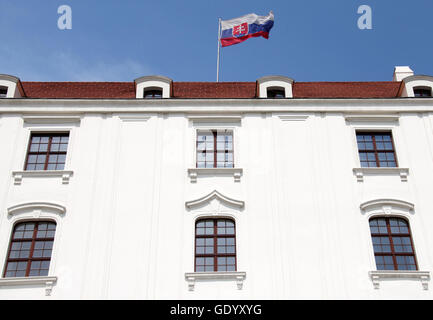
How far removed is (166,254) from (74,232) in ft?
9.47

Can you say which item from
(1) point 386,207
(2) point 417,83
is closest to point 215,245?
(1) point 386,207

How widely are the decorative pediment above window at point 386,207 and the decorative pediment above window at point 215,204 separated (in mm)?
3841

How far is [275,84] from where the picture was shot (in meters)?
21.5

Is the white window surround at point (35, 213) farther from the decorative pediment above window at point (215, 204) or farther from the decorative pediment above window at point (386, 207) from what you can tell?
the decorative pediment above window at point (386, 207)

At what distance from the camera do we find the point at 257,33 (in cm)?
2456

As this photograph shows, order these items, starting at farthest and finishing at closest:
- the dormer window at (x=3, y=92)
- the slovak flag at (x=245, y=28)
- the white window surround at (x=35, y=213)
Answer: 1. the slovak flag at (x=245, y=28)
2. the dormer window at (x=3, y=92)
3. the white window surround at (x=35, y=213)

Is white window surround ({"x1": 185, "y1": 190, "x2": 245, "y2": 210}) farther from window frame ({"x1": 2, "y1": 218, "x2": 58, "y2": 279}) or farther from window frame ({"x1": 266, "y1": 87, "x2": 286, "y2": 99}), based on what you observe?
window frame ({"x1": 266, "y1": 87, "x2": 286, "y2": 99})

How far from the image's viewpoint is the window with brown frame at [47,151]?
19.4 metres

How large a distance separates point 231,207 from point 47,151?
21.6 feet

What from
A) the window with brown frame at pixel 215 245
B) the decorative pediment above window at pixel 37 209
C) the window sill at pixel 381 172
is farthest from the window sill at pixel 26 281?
the window sill at pixel 381 172

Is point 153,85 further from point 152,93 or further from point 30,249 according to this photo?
point 30,249

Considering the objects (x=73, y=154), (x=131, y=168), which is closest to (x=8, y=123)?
(x=73, y=154)

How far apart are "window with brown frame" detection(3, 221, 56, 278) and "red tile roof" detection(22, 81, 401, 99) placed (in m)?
6.02
